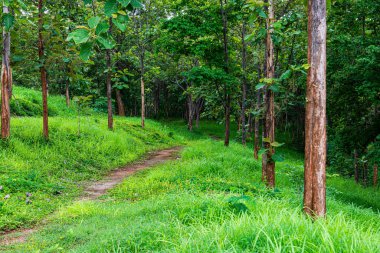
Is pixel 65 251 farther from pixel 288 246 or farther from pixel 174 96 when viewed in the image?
pixel 174 96

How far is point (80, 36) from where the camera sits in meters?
1.95

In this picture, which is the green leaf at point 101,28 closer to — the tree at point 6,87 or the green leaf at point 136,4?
the green leaf at point 136,4

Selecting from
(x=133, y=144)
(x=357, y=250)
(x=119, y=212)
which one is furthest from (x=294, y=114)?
(x=357, y=250)

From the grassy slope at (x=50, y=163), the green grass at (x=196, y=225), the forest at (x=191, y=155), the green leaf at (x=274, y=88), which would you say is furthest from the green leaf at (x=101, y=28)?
the grassy slope at (x=50, y=163)

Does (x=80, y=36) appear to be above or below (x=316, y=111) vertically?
above

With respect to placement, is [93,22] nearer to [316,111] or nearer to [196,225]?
[196,225]

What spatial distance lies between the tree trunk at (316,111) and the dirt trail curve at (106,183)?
4.26 metres

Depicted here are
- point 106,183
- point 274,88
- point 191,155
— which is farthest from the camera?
point 191,155

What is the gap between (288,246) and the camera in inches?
102

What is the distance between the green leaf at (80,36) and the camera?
1.92m

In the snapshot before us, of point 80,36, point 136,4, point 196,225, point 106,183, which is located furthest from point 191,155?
point 80,36

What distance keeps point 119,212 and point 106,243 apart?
80.3 inches

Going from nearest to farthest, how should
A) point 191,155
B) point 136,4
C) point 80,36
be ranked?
point 80,36 < point 136,4 < point 191,155

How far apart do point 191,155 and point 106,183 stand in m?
3.71
